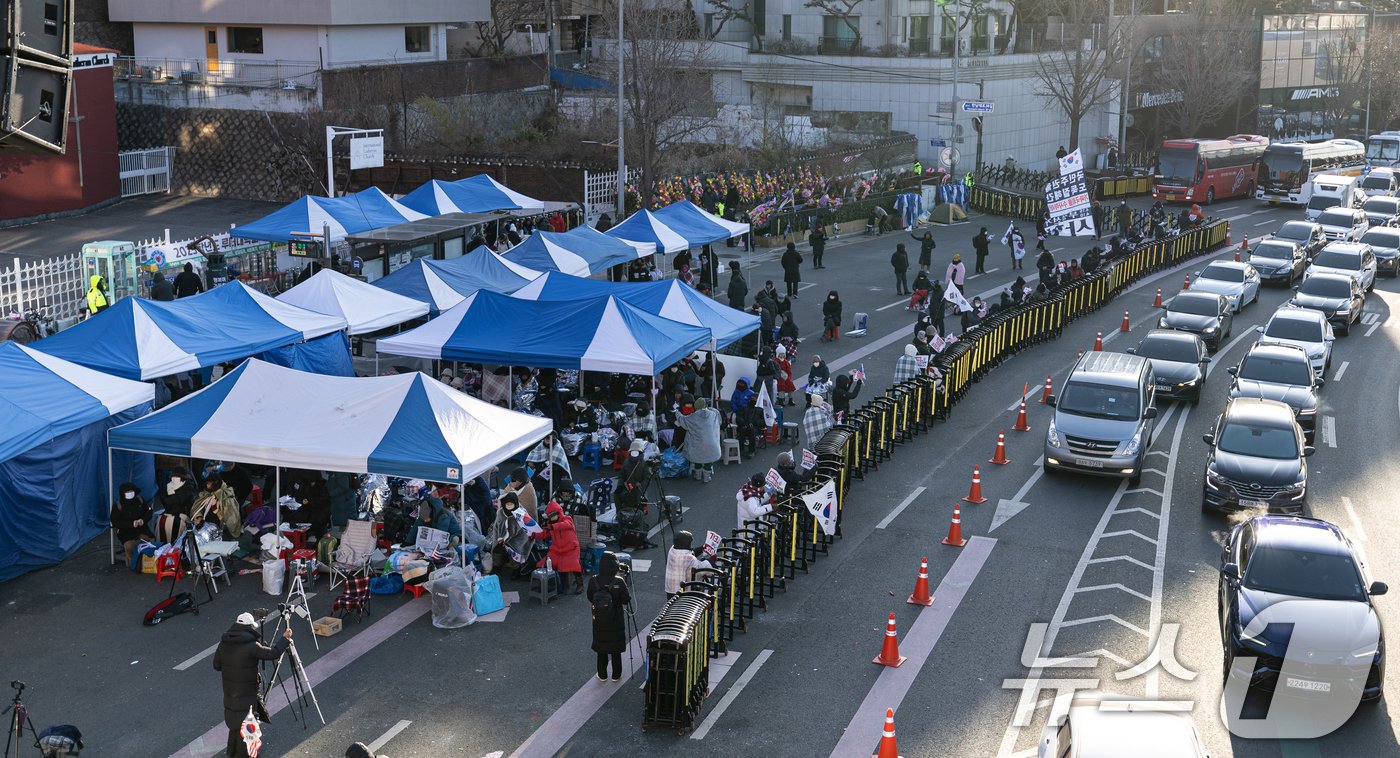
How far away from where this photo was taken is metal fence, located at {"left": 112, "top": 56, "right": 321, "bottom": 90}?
48.2 metres

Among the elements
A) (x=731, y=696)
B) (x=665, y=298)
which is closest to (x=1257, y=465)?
(x=731, y=696)

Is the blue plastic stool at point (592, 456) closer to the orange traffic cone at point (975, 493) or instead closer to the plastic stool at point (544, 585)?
the plastic stool at point (544, 585)

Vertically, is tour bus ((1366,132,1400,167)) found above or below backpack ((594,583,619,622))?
above

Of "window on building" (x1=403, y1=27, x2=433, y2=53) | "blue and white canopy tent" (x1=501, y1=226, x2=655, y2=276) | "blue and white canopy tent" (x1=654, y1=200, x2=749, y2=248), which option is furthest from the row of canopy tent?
"window on building" (x1=403, y1=27, x2=433, y2=53)

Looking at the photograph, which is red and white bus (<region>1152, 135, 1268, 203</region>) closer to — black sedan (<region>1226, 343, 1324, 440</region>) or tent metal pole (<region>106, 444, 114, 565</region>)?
black sedan (<region>1226, 343, 1324, 440</region>)

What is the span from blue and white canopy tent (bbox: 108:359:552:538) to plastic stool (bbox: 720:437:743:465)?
470 centimetres

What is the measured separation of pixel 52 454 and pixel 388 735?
7.17 metres

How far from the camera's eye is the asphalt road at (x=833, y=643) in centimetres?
1316

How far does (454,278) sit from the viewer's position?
2702cm

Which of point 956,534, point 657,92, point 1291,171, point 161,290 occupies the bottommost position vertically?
point 956,534

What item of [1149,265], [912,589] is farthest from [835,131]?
[912,589]

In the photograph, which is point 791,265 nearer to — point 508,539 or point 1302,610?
point 508,539

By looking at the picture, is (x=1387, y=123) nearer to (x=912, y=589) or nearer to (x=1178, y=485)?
(x=1178, y=485)

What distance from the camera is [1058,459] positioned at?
2127cm
